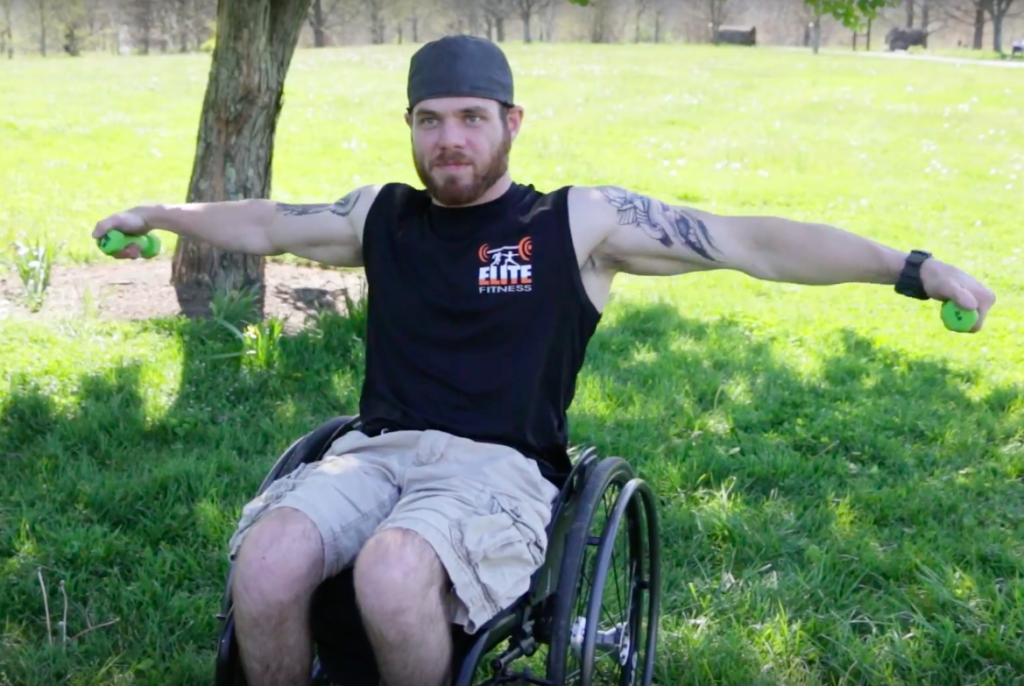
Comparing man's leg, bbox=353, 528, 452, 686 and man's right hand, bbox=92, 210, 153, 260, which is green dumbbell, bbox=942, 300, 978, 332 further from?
man's right hand, bbox=92, 210, 153, 260

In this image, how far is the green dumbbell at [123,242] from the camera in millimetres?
2809

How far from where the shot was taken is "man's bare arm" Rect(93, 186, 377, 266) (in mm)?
2889

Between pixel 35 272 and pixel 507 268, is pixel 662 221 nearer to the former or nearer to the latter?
pixel 507 268

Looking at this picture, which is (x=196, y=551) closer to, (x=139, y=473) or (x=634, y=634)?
(x=139, y=473)

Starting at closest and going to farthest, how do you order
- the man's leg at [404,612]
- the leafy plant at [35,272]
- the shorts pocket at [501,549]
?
the man's leg at [404,612], the shorts pocket at [501,549], the leafy plant at [35,272]

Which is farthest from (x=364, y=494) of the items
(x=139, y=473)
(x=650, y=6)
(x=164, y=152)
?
(x=650, y=6)

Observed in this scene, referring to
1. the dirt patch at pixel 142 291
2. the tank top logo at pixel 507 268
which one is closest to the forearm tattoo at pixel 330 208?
the tank top logo at pixel 507 268

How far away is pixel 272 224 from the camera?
2.98 meters

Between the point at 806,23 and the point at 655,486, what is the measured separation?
45644 mm

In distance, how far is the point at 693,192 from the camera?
10430 millimetres

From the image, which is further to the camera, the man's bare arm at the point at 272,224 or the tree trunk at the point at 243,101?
the tree trunk at the point at 243,101

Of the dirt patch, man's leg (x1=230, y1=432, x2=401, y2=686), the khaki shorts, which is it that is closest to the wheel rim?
the khaki shorts

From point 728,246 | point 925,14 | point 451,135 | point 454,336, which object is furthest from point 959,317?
point 925,14

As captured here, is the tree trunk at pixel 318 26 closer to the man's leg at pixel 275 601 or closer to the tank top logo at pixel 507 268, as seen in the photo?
the tank top logo at pixel 507 268
